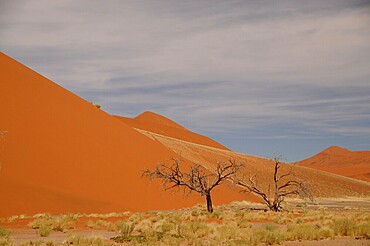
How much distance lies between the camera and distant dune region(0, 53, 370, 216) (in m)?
27.4

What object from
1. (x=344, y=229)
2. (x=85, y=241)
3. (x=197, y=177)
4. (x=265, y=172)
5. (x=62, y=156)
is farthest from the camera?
(x=265, y=172)

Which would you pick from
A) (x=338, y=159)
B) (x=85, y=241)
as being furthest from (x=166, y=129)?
(x=338, y=159)

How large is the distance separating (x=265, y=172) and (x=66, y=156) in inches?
1767

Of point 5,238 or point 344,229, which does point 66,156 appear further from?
point 344,229

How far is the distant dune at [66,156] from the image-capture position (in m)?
27.4

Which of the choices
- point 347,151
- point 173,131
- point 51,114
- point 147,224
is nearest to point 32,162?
point 51,114

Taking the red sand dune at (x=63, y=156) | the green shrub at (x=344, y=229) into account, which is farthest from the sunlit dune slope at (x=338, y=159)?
the green shrub at (x=344, y=229)

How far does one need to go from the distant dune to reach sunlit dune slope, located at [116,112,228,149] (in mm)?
48847

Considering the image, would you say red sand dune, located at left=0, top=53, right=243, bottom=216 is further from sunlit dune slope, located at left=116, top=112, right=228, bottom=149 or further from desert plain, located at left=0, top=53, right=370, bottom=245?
sunlit dune slope, located at left=116, top=112, right=228, bottom=149

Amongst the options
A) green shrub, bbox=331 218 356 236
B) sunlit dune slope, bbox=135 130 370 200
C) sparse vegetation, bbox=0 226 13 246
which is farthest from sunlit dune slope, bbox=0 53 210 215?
sunlit dune slope, bbox=135 130 370 200

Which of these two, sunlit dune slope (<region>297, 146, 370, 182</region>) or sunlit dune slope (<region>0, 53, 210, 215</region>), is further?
sunlit dune slope (<region>297, 146, 370, 182</region>)

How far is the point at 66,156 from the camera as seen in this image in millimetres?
32219

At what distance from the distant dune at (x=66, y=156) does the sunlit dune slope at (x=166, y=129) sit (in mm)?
48847

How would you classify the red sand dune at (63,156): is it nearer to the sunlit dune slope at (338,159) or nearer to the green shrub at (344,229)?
the green shrub at (344,229)
